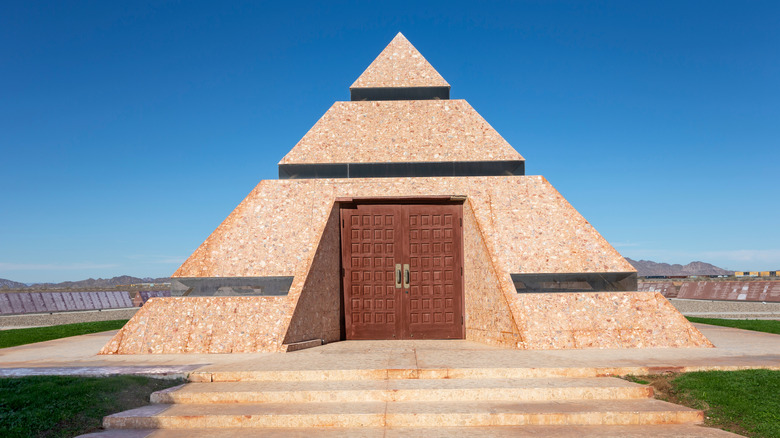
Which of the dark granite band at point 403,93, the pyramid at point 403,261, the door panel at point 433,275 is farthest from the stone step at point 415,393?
the dark granite band at point 403,93

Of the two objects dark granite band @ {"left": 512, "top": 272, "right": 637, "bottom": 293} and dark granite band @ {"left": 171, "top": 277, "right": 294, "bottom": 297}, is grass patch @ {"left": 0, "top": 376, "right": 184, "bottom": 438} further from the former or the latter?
dark granite band @ {"left": 512, "top": 272, "right": 637, "bottom": 293}

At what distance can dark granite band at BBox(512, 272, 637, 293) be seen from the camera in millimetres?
12047

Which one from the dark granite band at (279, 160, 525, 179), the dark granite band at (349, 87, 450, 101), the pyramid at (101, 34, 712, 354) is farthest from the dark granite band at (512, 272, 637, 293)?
the dark granite band at (349, 87, 450, 101)

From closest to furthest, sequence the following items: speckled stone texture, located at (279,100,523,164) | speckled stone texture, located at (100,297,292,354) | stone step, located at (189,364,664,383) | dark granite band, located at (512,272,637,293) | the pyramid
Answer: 1. stone step, located at (189,364,664,383)
2. speckled stone texture, located at (100,297,292,354)
3. the pyramid
4. dark granite band, located at (512,272,637,293)
5. speckled stone texture, located at (279,100,523,164)

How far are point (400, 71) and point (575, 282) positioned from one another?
8241 millimetres

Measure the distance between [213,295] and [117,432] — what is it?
19.4 ft

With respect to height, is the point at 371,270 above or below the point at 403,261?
below

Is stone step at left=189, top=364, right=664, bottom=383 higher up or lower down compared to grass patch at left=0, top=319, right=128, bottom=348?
higher up

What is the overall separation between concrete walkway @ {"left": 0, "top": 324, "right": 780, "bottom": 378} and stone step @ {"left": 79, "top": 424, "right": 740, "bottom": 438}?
69.3 inches

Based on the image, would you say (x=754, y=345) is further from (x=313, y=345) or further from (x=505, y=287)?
(x=313, y=345)

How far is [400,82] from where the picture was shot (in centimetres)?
1570

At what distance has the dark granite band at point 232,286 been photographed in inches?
480

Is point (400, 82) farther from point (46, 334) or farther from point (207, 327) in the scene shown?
point (46, 334)

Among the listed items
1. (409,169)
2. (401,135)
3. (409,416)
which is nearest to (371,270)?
(409,169)
